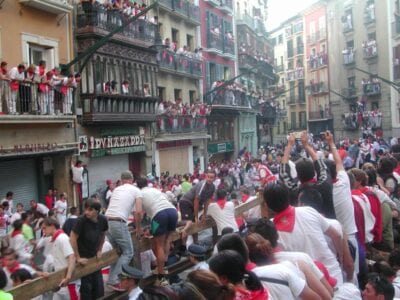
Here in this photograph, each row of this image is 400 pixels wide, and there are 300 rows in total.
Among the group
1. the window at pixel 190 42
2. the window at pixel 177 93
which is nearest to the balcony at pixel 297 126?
the window at pixel 190 42

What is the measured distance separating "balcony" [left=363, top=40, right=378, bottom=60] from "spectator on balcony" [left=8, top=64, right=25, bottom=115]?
36.3 m

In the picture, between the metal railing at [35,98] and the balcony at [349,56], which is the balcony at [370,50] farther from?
the metal railing at [35,98]

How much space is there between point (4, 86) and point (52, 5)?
157 inches

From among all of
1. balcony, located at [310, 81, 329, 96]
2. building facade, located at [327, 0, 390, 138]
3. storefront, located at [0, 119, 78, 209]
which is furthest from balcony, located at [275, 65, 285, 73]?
storefront, located at [0, 119, 78, 209]

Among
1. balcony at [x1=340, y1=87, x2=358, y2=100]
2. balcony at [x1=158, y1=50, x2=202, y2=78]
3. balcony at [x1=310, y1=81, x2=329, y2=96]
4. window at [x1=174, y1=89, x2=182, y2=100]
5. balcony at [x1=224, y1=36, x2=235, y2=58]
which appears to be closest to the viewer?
balcony at [x1=158, y1=50, x2=202, y2=78]

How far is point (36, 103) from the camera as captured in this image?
56.8 ft

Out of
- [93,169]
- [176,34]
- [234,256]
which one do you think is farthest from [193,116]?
[234,256]

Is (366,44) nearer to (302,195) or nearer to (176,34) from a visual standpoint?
(176,34)

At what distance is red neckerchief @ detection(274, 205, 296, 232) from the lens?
191 inches

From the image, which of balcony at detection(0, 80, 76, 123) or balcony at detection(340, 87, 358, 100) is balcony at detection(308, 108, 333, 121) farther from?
balcony at detection(0, 80, 76, 123)

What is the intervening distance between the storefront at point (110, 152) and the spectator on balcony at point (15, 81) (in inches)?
181

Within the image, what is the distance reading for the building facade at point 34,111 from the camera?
54.9ft

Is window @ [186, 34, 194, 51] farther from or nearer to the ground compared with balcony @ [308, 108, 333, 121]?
farther from the ground

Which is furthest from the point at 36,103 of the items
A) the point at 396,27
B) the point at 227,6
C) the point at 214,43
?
the point at 396,27
